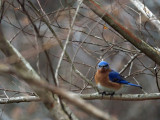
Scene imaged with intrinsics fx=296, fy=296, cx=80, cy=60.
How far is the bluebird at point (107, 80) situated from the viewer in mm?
5730

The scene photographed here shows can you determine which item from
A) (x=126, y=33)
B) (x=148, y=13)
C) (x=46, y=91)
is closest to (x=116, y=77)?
(x=148, y=13)

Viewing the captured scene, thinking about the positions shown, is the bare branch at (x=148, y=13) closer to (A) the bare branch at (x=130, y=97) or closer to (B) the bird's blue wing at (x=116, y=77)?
(B) the bird's blue wing at (x=116, y=77)

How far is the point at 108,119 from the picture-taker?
160cm

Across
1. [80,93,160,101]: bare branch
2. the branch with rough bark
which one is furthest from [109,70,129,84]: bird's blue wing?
the branch with rough bark

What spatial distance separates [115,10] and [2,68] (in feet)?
12.2

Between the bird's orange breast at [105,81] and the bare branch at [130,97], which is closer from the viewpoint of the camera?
the bare branch at [130,97]

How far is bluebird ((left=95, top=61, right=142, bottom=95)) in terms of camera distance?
5.73m

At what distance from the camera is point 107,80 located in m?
5.79

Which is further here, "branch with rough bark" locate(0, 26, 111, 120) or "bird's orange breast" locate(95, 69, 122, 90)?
"bird's orange breast" locate(95, 69, 122, 90)

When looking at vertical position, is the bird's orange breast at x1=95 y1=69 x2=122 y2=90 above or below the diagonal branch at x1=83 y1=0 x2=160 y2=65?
below

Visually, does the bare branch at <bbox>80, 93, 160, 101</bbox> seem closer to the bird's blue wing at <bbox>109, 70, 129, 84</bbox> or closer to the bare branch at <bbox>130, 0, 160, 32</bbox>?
the bird's blue wing at <bbox>109, 70, 129, 84</bbox>

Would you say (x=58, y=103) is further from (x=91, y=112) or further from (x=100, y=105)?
(x=100, y=105)

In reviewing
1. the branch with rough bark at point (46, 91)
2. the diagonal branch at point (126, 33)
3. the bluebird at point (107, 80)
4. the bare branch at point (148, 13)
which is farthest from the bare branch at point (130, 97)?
the branch with rough bark at point (46, 91)

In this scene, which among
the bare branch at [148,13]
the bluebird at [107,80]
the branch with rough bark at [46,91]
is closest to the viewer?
the branch with rough bark at [46,91]
